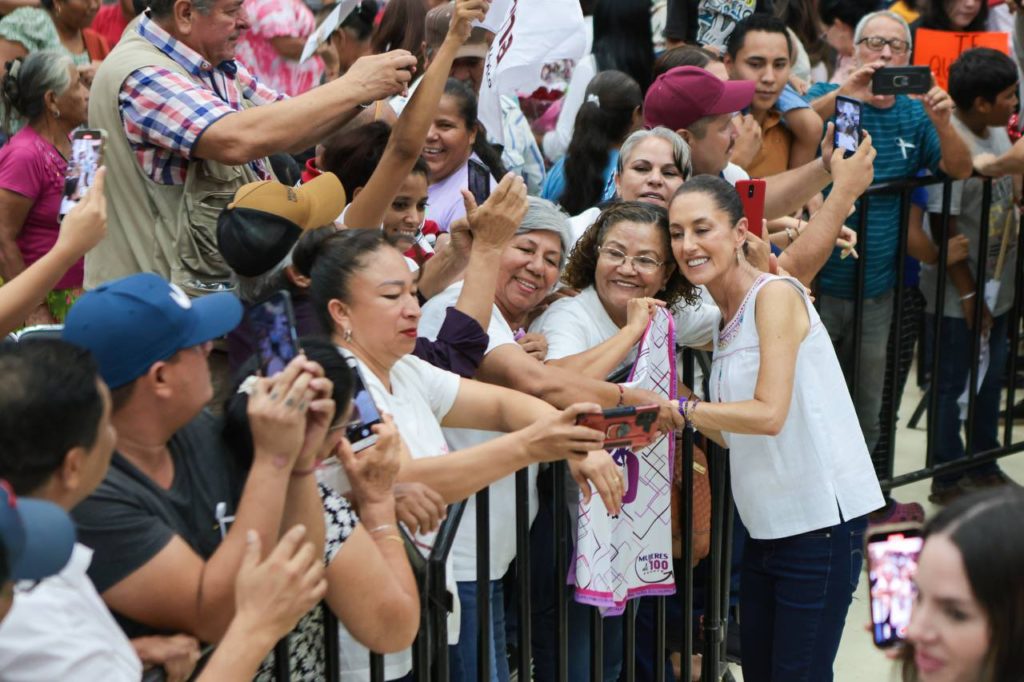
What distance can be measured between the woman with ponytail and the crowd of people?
0.01 meters

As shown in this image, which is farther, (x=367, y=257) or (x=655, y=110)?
(x=655, y=110)

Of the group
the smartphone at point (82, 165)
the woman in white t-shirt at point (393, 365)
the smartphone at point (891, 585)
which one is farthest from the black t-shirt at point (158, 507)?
the smartphone at point (891, 585)

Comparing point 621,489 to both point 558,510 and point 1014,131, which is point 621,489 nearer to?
point 558,510

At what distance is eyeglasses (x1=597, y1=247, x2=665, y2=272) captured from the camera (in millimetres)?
4195

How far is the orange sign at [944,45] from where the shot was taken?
267 inches

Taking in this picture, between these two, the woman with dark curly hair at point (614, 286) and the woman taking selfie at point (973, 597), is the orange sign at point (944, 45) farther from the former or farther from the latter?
the woman taking selfie at point (973, 597)

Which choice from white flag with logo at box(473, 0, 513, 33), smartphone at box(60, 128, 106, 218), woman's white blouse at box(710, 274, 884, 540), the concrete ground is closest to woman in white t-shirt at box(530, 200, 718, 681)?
woman's white blouse at box(710, 274, 884, 540)

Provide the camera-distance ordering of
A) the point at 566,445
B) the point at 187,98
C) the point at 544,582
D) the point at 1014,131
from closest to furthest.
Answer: the point at 566,445
the point at 187,98
the point at 544,582
the point at 1014,131

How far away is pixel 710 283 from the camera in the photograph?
4.12 meters

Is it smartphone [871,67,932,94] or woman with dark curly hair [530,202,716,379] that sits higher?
smartphone [871,67,932,94]

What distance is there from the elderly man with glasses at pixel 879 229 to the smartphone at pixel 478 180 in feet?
5.80

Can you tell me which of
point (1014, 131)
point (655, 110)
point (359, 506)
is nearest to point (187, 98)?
point (359, 506)

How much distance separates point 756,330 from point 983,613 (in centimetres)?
194

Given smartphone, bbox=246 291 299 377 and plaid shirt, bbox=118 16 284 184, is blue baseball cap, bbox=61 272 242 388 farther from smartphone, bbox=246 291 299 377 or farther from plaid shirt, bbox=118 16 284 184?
plaid shirt, bbox=118 16 284 184
